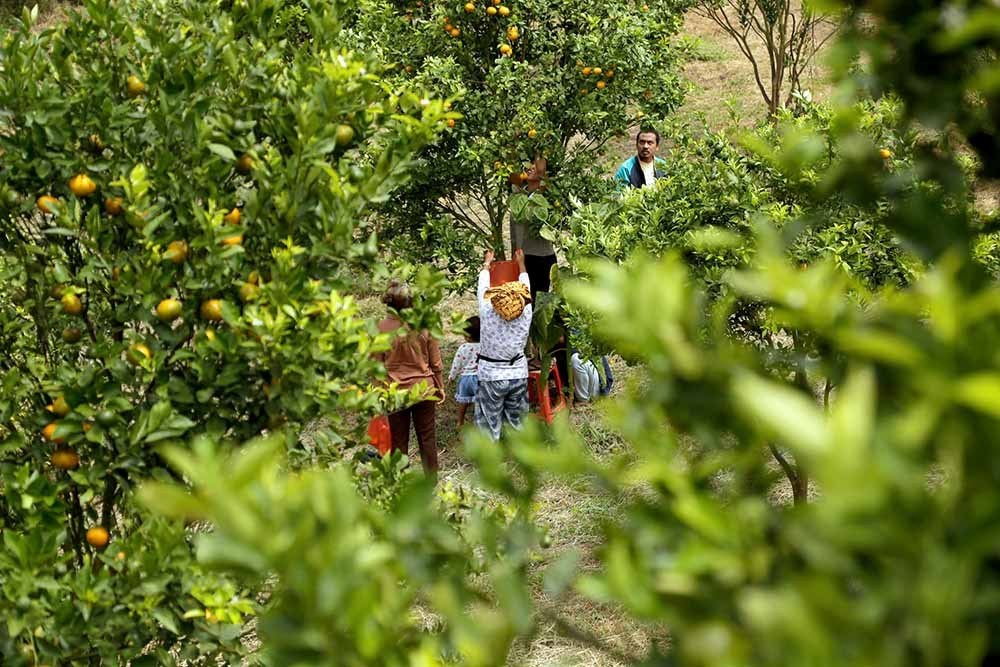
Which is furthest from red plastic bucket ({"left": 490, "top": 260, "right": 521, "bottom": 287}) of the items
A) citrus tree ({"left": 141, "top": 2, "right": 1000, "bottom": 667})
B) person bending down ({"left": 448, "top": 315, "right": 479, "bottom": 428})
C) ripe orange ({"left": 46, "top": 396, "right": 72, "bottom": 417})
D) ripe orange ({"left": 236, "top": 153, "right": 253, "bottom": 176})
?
citrus tree ({"left": 141, "top": 2, "right": 1000, "bottom": 667})

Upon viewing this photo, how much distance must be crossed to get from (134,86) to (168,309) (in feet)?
1.82

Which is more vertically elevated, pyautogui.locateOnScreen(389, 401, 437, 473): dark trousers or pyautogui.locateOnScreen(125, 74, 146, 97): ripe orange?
pyautogui.locateOnScreen(125, 74, 146, 97): ripe orange

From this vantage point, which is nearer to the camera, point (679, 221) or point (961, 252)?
point (961, 252)

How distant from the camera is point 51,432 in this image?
2.45m

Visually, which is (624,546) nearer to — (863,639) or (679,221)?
(863,639)

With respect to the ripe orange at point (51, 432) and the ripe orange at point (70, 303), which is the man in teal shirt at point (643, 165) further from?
the ripe orange at point (51, 432)

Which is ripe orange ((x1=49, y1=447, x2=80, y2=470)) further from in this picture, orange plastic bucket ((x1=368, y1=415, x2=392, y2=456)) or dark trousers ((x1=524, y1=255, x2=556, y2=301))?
dark trousers ((x1=524, y1=255, x2=556, y2=301))

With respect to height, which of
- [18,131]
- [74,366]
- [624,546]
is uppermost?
[18,131]

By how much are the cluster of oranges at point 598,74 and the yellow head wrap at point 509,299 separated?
4.77ft

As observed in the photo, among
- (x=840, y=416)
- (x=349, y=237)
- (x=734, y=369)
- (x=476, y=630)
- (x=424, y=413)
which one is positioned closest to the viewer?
(x=840, y=416)

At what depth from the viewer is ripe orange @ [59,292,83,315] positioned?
8.37 feet

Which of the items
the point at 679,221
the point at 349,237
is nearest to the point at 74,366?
the point at 349,237

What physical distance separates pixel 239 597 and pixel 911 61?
1.94 metres

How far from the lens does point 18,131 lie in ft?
8.34
